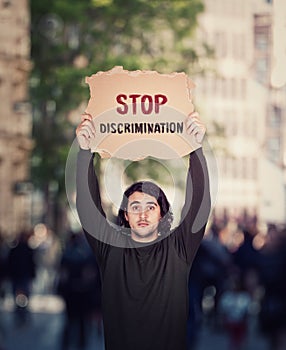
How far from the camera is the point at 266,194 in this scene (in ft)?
51.4

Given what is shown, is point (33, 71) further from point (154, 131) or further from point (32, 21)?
point (154, 131)

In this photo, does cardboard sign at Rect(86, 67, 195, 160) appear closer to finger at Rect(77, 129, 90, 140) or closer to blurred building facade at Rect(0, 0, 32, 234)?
finger at Rect(77, 129, 90, 140)

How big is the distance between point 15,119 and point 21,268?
16364 mm

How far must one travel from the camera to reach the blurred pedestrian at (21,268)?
28109mm

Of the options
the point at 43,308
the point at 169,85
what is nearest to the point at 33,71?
the point at 43,308

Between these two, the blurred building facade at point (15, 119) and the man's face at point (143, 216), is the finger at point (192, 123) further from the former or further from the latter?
the blurred building facade at point (15, 119)

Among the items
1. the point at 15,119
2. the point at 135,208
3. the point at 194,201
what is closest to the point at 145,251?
the point at 135,208

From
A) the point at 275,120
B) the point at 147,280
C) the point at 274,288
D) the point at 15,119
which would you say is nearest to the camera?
the point at 147,280

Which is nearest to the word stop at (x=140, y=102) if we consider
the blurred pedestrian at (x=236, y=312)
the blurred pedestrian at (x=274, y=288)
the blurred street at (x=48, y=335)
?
the blurred pedestrian at (x=274, y=288)

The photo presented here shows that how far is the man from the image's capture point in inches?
242

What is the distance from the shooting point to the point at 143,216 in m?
6.36

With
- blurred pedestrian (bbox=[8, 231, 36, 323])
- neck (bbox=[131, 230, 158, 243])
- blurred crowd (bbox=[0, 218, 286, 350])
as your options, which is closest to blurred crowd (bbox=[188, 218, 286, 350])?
blurred crowd (bbox=[0, 218, 286, 350])

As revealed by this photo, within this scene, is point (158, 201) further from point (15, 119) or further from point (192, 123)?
point (15, 119)

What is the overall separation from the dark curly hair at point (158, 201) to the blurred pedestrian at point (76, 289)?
1278 cm
